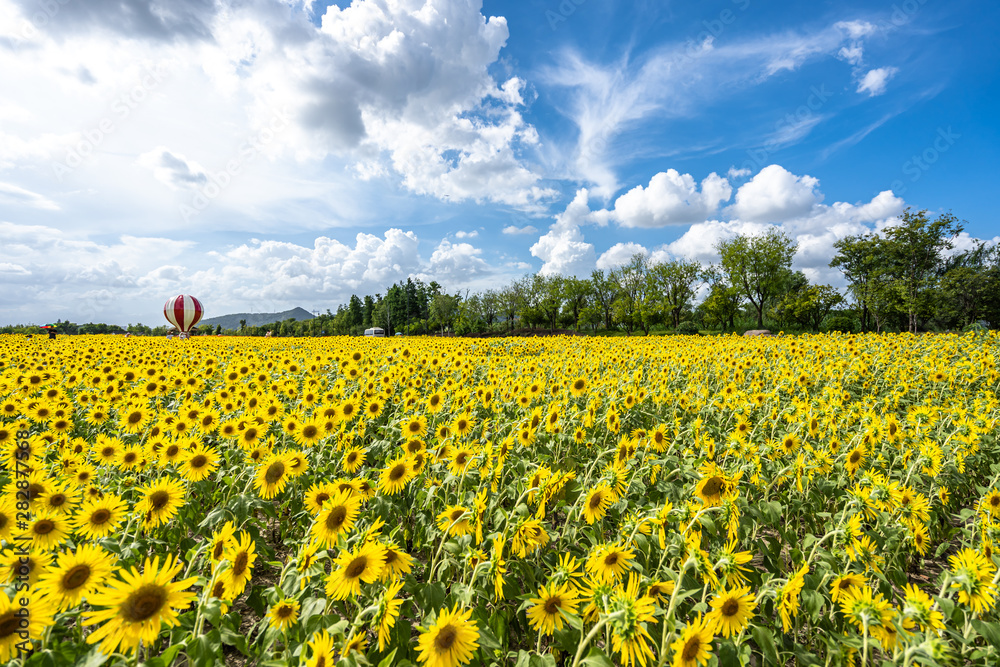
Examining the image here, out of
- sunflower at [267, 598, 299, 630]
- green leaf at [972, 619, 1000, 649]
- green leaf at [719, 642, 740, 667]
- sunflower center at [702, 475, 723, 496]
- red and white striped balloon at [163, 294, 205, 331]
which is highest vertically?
red and white striped balloon at [163, 294, 205, 331]

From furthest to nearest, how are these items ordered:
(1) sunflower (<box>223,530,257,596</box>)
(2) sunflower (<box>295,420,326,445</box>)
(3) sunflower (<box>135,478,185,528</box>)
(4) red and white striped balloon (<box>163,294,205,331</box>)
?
(4) red and white striped balloon (<box>163,294,205,331</box>), (2) sunflower (<box>295,420,326,445</box>), (3) sunflower (<box>135,478,185,528</box>), (1) sunflower (<box>223,530,257,596</box>)

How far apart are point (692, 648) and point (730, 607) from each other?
0.34m

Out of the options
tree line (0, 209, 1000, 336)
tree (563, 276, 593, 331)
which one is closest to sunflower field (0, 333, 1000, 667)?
tree line (0, 209, 1000, 336)

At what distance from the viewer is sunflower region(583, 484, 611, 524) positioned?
2.55 metres

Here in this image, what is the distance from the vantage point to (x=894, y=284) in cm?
3784

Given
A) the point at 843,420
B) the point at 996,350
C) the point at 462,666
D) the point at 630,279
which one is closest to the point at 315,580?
the point at 462,666

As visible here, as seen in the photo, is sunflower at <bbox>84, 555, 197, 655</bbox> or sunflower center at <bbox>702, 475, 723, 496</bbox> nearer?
sunflower at <bbox>84, 555, 197, 655</bbox>

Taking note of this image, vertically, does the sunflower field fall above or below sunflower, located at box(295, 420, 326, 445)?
below

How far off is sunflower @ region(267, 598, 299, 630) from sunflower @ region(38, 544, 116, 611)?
0.72 metres

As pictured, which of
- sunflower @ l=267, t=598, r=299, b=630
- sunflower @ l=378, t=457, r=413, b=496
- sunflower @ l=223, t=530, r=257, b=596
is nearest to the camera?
sunflower @ l=267, t=598, r=299, b=630

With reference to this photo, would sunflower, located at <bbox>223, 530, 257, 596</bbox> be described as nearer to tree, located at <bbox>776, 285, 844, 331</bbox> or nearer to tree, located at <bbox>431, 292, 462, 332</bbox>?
tree, located at <bbox>776, 285, 844, 331</bbox>

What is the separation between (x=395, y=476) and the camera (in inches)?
117

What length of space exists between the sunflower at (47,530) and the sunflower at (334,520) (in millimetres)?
1452

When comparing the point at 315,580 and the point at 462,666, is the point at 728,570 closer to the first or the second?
the point at 462,666
